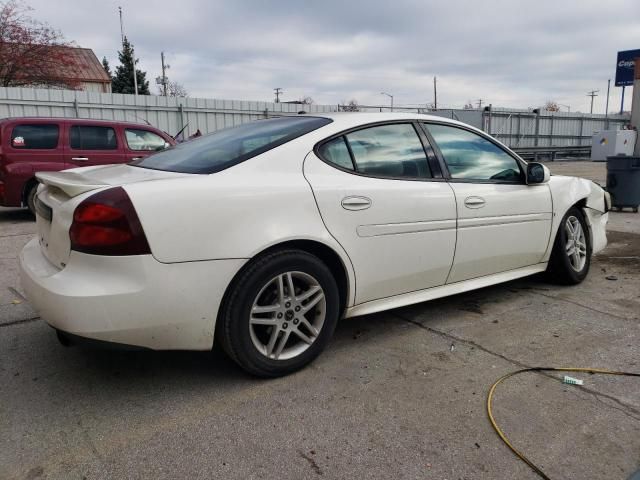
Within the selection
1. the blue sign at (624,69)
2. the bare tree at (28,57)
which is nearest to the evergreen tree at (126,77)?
the bare tree at (28,57)

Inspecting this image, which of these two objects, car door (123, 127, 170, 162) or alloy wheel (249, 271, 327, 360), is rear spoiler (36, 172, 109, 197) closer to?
alloy wheel (249, 271, 327, 360)

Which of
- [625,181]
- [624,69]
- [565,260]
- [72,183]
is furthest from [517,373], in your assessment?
[624,69]

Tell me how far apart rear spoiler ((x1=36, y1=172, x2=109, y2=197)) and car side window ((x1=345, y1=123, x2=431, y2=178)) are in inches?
57.1

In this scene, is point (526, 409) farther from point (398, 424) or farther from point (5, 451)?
point (5, 451)

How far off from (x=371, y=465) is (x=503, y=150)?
2756 millimetres

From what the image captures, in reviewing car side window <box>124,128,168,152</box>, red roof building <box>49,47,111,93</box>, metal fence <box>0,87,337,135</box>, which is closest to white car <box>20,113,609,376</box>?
car side window <box>124,128,168,152</box>

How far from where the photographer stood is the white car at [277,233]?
238cm

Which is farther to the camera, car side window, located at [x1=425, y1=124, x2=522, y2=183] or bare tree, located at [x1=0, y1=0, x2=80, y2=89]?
bare tree, located at [x1=0, y1=0, x2=80, y2=89]

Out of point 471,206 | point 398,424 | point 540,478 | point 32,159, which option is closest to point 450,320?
point 471,206

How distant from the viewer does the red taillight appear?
2.34 m

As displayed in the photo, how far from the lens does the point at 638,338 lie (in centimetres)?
343

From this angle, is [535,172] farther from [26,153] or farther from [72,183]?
[26,153]

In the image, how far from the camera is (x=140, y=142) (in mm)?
9289

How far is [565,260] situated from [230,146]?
9.76ft
